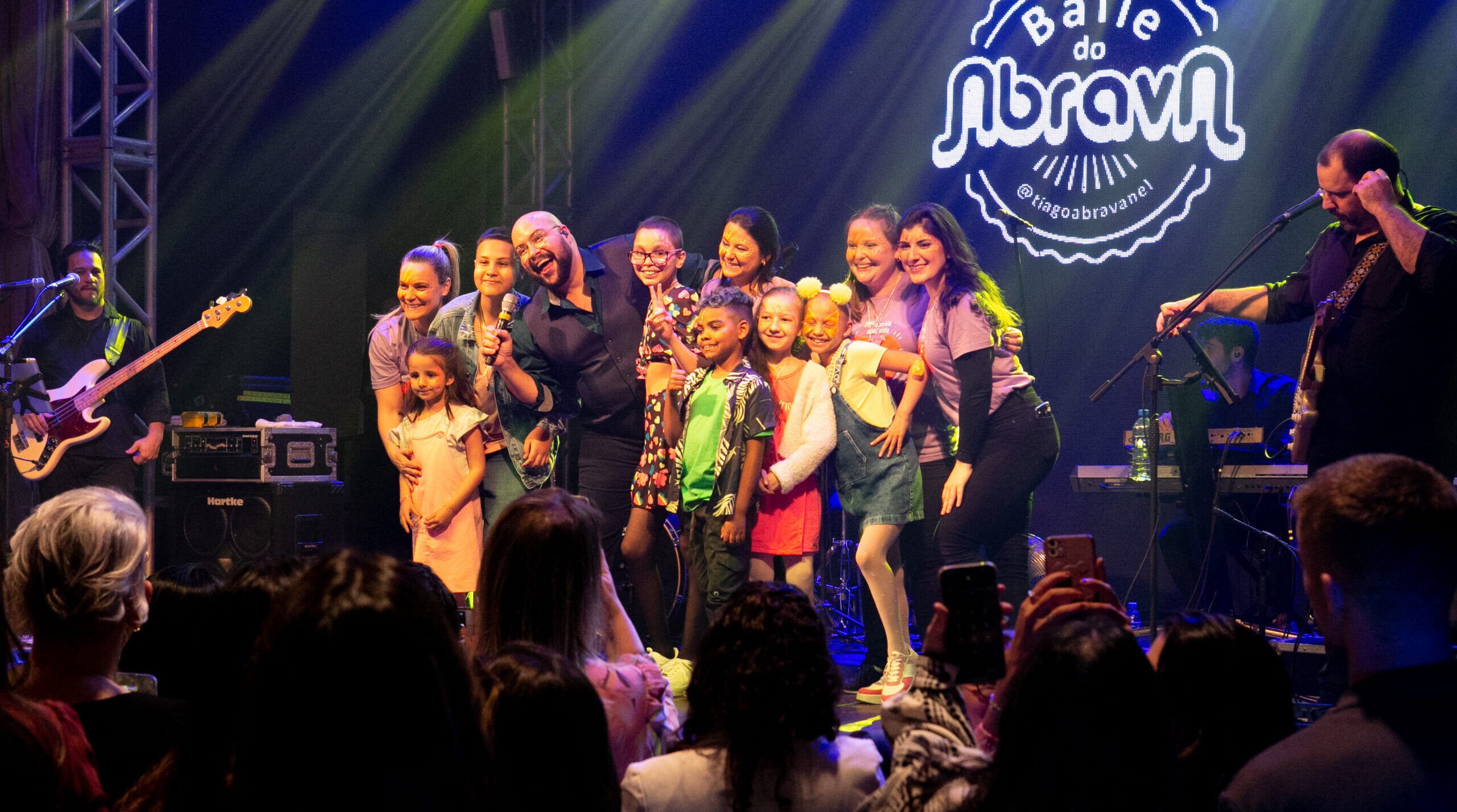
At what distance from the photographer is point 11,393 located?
21.7 feet

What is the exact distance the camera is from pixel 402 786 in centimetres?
126

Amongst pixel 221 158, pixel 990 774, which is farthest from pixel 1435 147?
pixel 221 158

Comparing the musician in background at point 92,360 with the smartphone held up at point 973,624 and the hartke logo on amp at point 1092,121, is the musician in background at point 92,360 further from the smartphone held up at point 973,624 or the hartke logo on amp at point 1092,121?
the smartphone held up at point 973,624

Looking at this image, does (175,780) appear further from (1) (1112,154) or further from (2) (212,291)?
(1) (1112,154)

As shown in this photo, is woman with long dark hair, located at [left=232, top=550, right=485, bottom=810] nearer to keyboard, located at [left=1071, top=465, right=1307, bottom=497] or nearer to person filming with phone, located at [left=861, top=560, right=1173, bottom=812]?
person filming with phone, located at [left=861, top=560, right=1173, bottom=812]

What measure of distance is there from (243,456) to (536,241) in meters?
2.59

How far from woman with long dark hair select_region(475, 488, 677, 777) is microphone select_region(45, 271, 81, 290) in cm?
553

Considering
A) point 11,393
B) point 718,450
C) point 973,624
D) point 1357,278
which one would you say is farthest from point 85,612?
point 11,393

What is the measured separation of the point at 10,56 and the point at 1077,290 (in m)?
7.25

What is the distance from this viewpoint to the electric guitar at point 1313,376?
4.15 m

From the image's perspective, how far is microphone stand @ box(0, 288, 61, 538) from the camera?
662cm

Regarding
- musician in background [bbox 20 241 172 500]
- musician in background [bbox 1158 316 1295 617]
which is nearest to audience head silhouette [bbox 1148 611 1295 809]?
musician in background [bbox 1158 316 1295 617]

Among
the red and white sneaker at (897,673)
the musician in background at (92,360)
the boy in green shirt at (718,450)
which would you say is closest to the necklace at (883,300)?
the boy in green shirt at (718,450)

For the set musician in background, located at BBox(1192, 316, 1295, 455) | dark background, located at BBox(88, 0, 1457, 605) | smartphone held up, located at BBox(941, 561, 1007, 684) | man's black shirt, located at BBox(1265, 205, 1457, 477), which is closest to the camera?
smartphone held up, located at BBox(941, 561, 1007, 684)
